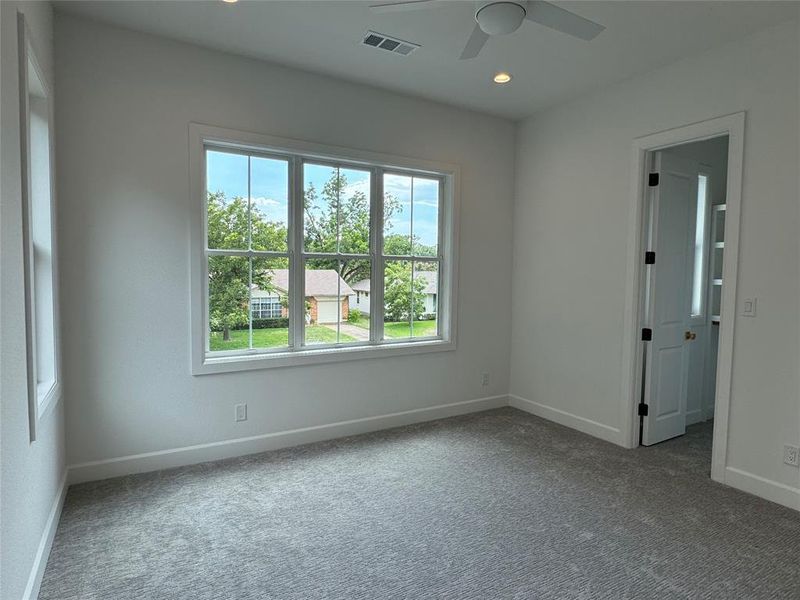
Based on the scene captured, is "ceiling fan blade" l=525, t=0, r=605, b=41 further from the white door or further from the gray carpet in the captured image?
the gray carpet

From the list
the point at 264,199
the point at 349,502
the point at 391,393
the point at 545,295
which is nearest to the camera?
the point at 349,502

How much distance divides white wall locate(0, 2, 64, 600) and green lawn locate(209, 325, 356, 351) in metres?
1.43

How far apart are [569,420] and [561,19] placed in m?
3.27

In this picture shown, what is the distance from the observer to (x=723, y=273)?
3.08 meters

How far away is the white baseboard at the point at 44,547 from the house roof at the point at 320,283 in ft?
6.16

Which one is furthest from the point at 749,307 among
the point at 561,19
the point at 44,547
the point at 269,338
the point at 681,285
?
the point at 44,547

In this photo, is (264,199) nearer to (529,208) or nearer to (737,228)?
(529,208)

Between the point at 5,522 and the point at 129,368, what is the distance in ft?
5.30

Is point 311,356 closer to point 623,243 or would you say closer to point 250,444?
point 250,444

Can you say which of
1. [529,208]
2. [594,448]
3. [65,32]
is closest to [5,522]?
[65,32]

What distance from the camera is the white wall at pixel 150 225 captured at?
9.45 feet

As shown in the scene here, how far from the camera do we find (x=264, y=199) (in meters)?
3.56

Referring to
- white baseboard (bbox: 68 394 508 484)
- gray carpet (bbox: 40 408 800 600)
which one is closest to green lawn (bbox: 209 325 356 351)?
white baseboard (bbox: 68 394 508 484)

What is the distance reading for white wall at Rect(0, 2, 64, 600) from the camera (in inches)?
61.0
